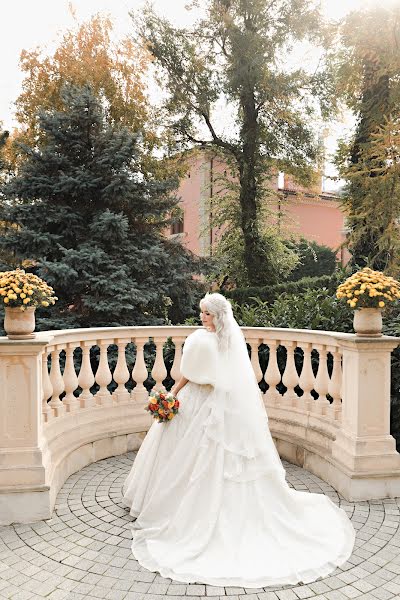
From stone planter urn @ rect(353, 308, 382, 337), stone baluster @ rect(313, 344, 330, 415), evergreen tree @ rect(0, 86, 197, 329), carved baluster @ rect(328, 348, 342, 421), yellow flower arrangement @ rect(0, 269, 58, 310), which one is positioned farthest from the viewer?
evergreen tree @ rect(0, 86, 197, 329)

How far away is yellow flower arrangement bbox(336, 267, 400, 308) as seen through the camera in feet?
14.2

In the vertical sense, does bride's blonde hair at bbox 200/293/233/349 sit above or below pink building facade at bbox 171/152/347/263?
below

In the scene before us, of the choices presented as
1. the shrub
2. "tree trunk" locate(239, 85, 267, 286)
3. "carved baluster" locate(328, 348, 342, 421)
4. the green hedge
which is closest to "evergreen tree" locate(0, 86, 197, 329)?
"carved baluster" locate(328, 348, 342, 421)

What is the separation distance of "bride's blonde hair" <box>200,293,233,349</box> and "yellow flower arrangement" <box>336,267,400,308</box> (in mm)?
1178

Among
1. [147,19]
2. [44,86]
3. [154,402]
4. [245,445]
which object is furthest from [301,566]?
[147,19]

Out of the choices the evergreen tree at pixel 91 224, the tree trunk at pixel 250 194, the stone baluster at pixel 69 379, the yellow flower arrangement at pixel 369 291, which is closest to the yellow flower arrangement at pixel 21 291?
the stone baluster at pixel 69 379

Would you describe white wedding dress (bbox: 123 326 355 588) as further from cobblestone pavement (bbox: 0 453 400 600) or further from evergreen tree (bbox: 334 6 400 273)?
evergreen tree (bbox: 334 6 400 273)

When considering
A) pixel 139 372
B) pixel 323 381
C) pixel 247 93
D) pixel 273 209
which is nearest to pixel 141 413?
pixel 139 372

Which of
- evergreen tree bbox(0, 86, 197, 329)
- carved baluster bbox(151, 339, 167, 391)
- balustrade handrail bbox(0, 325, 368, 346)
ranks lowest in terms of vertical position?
carved baluster bbox(151, 339, 167, 391)

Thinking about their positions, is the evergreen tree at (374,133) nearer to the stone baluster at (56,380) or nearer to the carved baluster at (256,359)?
the carved baluster at (256,359)

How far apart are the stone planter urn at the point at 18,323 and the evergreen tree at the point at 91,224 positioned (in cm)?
463

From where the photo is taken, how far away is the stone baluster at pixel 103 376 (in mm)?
5613

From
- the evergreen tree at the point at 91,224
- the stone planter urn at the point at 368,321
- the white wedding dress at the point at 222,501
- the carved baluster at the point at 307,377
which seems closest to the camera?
the white wedding dress at the point at 222,501

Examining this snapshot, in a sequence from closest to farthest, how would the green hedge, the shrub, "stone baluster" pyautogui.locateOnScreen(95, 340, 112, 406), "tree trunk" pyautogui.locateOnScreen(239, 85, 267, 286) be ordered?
"stone baluster" pyautogui.locateOnScreen(95, 340, 112, 406) → the green hedge → "tree trunk" pyautogui.locateOnScreen(239, 85, 267, 286) → the shrub
